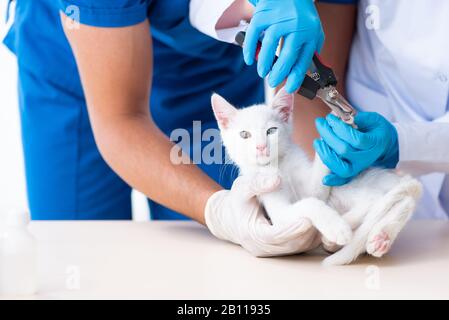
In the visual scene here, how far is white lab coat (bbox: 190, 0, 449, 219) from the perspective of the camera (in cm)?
148

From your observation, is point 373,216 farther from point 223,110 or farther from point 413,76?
point 413,76

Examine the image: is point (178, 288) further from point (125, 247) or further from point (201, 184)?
point (201, 184)

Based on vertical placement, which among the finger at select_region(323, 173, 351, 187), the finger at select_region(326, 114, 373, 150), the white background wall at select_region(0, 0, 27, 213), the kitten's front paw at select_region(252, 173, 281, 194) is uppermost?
the finger at select_region(326, 114, 373, 150)

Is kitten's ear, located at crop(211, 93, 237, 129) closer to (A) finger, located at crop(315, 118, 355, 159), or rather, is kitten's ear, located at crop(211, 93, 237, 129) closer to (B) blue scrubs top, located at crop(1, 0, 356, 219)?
(A) finger, located at crop(315, 118, 355, 159)

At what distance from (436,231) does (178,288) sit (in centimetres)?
67

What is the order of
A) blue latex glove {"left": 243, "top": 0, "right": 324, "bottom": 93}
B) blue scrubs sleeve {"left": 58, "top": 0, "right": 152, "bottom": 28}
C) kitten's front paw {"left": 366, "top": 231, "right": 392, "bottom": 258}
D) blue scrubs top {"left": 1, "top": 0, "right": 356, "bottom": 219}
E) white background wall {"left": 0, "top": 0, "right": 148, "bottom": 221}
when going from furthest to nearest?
white background wall {"left": 0, "top": 0, "right": 148, "bottom": 221} < blue scrubs top {"left": 1, "top": 0, "right": 356, "bottom": 219} < blue scrubs sleeve {"left": 58, "top": 0, "right": 152, "bottom": 28} < blue latex glove {"left": 243, "top": 0, "right": 324, "bottom": 93} < kitten's front paw {"left": 366, "top": 231, "right": 392, "bottom": 258}

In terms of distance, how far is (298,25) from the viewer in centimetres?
123

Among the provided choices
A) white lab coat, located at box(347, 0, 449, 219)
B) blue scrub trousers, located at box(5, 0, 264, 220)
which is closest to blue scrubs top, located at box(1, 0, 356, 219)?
blue scrub trousers, located at box(5, 0, 264, 220)

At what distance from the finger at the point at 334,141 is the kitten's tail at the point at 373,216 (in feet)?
0.36

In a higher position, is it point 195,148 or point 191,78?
point 191,78

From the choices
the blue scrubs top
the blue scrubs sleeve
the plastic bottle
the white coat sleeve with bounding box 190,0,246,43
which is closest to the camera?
the plastic bottle

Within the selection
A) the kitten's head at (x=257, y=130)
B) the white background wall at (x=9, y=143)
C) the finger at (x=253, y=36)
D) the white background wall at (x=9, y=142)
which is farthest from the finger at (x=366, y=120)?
the white background wall at (x=9, y=142)

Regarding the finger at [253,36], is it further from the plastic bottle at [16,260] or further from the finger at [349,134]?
the plastic bottle at [16,260]
